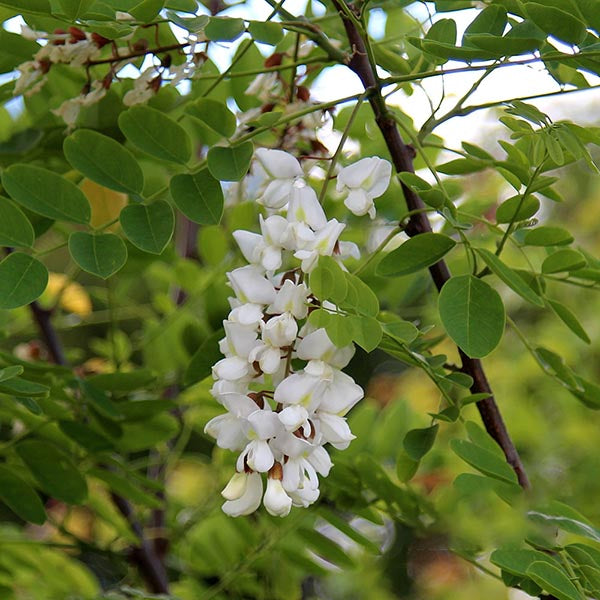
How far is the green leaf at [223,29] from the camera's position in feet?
1.85

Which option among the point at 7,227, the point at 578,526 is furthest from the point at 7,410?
the point at 578,526

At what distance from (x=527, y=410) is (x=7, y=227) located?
1014 millimetres

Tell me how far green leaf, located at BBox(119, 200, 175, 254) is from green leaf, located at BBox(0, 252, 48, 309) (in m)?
0.06

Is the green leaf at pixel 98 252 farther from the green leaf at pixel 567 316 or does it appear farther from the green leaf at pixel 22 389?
the green leaf at pixel 567 316

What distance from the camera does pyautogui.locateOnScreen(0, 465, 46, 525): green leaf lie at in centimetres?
69

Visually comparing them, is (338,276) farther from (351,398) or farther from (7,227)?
(7,227)

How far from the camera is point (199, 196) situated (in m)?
0.58

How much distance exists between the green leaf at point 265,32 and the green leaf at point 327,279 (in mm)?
182

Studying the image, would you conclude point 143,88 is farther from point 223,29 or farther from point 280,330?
point 280,330

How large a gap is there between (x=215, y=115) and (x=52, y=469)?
0.31 m

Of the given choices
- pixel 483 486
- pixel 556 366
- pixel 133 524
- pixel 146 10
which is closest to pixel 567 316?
pixel 556 366

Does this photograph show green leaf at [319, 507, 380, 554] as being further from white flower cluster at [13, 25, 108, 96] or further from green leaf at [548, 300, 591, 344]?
white flower cluster at [13, 25, 108, 96]

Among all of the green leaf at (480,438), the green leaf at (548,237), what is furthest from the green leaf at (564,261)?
the green leaf at (480,438)

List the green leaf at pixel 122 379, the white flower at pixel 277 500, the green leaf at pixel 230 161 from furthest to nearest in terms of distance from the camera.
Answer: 1. the green leaf at pixel 122 379
2. the green leaf at pixel 230 161
3. the white flower at pixel 277 500
